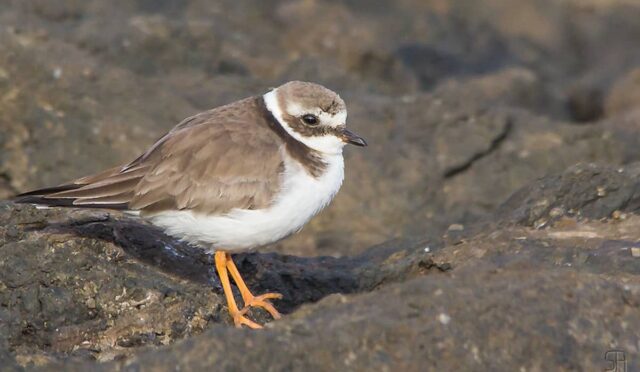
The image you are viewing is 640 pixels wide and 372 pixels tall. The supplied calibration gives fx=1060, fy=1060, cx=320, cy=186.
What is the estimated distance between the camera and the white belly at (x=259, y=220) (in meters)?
7.54

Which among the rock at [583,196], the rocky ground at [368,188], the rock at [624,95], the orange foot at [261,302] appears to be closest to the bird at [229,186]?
the orange foot at [261,302]

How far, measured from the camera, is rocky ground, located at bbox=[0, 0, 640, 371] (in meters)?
5.66

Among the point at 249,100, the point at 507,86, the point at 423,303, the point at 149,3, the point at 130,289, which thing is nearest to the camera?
the point at 423,303

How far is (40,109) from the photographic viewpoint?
38.0 ft

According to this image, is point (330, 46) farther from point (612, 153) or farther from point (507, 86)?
point (612, 153)

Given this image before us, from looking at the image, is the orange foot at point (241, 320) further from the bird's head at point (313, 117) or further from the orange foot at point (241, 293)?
the bird's head at point (313, 117)

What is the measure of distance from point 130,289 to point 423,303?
2.34 meters

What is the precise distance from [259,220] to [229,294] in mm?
568

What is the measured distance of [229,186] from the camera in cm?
766

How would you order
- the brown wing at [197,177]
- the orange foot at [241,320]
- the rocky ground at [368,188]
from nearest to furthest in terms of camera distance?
the rocky ground at [368,188], the orange foot at [241,320], the brown wing at [197,177]

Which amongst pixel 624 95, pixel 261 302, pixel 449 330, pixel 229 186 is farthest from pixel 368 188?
pixel 449 330

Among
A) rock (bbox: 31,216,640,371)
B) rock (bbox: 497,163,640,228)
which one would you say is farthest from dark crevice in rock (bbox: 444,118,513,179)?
rock (bbox: 31,216,640,371)

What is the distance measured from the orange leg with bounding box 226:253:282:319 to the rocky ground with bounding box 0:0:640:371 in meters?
0.11

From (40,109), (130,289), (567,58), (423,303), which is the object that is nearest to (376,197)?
(40,109)
